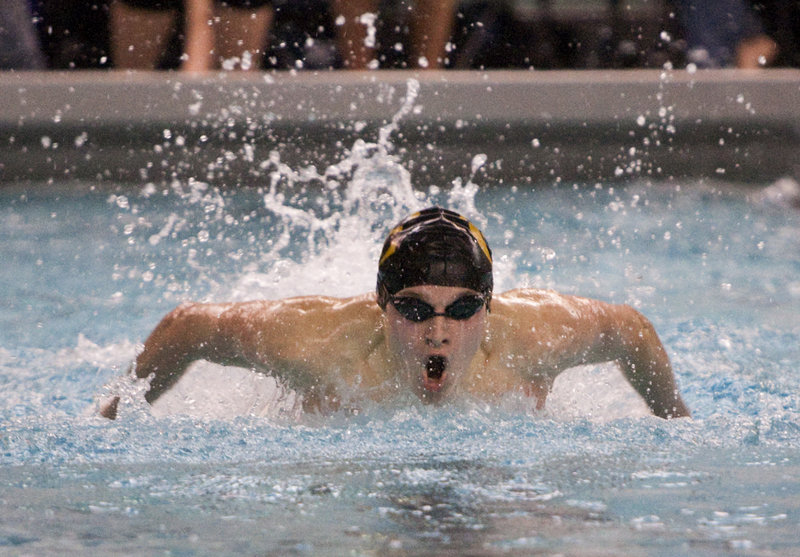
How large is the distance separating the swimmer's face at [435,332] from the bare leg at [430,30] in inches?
164

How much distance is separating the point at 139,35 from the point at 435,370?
4628 mm

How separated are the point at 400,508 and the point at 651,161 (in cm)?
474

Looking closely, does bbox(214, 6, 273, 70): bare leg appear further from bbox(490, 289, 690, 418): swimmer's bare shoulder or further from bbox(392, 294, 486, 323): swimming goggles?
bbox(392, 294, 486, 323): swimming goggles

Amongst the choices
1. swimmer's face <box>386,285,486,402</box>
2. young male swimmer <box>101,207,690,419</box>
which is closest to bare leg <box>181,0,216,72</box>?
young male swimmer <box>101,207,690,419</box>

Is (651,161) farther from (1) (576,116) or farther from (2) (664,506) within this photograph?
(2) (664,506)

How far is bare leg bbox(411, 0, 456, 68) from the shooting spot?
6.70 metres

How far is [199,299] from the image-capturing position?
4781mm

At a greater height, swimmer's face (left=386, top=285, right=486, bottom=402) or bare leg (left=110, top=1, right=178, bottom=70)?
bare leg (left=110, top=1, right=178, bottom=70)

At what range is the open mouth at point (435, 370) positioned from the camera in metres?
2.82

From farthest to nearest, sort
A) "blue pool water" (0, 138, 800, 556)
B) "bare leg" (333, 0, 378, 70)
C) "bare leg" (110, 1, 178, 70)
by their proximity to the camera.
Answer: "bare leg" (333, 0, 378, 70) → "bare leg" (110, 1, 178, 70) → "blue pool water" (0, 138, 800, 556)

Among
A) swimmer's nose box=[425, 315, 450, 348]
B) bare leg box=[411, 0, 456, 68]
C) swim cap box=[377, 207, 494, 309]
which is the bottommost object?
swimmer's nose box=[425, 315, 450, 348]

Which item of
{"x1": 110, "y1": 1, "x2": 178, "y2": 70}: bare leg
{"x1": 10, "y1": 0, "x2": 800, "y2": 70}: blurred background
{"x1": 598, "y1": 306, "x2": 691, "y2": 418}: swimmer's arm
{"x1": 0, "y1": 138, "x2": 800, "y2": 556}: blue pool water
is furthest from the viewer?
{"x1": 10, "y1": 0, "x2": 800, "y2": 70}: blurred background

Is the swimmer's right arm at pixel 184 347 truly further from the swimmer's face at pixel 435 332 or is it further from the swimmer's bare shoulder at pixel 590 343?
the swimmer's bare shoulder at pixel 590 343

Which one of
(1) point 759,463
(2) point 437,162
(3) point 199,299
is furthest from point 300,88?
(1) point 759,463
